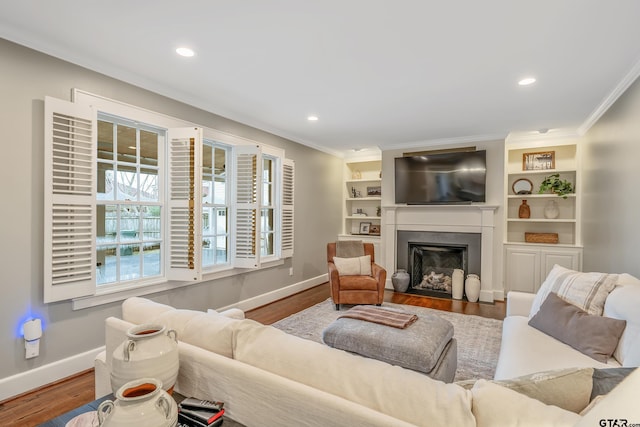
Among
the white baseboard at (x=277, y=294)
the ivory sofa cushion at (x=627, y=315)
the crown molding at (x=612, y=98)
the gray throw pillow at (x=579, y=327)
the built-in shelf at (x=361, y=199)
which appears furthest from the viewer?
the built-in shelf at (x=361, y=199)

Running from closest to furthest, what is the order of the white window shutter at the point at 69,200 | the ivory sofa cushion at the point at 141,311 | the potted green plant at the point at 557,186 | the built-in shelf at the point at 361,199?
the ivory sofa cushion at the point at 141,311 → the white window shutter at the point at 69,200 → the potted green plant at the point at 557,186 → the built-in shelf at the point at 361,199

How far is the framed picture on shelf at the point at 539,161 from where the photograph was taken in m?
5.01

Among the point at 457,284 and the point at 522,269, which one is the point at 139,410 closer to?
the point at 457,284

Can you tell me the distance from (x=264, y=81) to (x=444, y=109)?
2107mm

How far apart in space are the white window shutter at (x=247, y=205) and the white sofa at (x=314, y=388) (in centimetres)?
258

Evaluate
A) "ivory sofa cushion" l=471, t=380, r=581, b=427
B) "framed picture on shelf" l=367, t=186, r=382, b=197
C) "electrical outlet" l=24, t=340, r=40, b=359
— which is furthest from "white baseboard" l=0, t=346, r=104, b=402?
"framed picture on shelf" l=367, t=186, r=382, b=197

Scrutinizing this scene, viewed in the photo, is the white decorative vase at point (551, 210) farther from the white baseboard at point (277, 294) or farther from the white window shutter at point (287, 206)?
the white window shutter at point (287, 206)

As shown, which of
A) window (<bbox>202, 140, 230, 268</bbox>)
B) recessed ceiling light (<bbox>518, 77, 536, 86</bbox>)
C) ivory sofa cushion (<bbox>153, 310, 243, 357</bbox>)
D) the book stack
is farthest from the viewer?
window (<bbox>202, 140, 230, 268</bbox>)

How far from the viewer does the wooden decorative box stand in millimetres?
4871

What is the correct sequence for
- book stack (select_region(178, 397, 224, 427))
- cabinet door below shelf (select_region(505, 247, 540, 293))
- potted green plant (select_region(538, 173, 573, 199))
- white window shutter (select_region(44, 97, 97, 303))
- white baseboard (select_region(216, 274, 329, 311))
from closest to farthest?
book stack (select_region(178, 397, 224, 427)) → white window shutter (select_region(44, 97, 97, 303)) → white baseboard (select_region(216, 274, 329, 311)) → potted green plant (select_region(538, 173, 573, 199)) → cabinet door below shelf (select_region(505, 247, 540, 293))

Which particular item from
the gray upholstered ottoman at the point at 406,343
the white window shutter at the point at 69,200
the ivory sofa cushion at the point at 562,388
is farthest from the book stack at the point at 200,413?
the white window shutter at the point at 69,200

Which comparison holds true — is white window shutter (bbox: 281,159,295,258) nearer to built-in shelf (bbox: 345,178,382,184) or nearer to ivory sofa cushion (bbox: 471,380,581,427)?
built-in shelf (bbox: 345,178,382,184)

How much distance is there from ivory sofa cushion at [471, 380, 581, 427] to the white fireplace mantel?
453cm

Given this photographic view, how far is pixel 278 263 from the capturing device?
4828 millimetres
